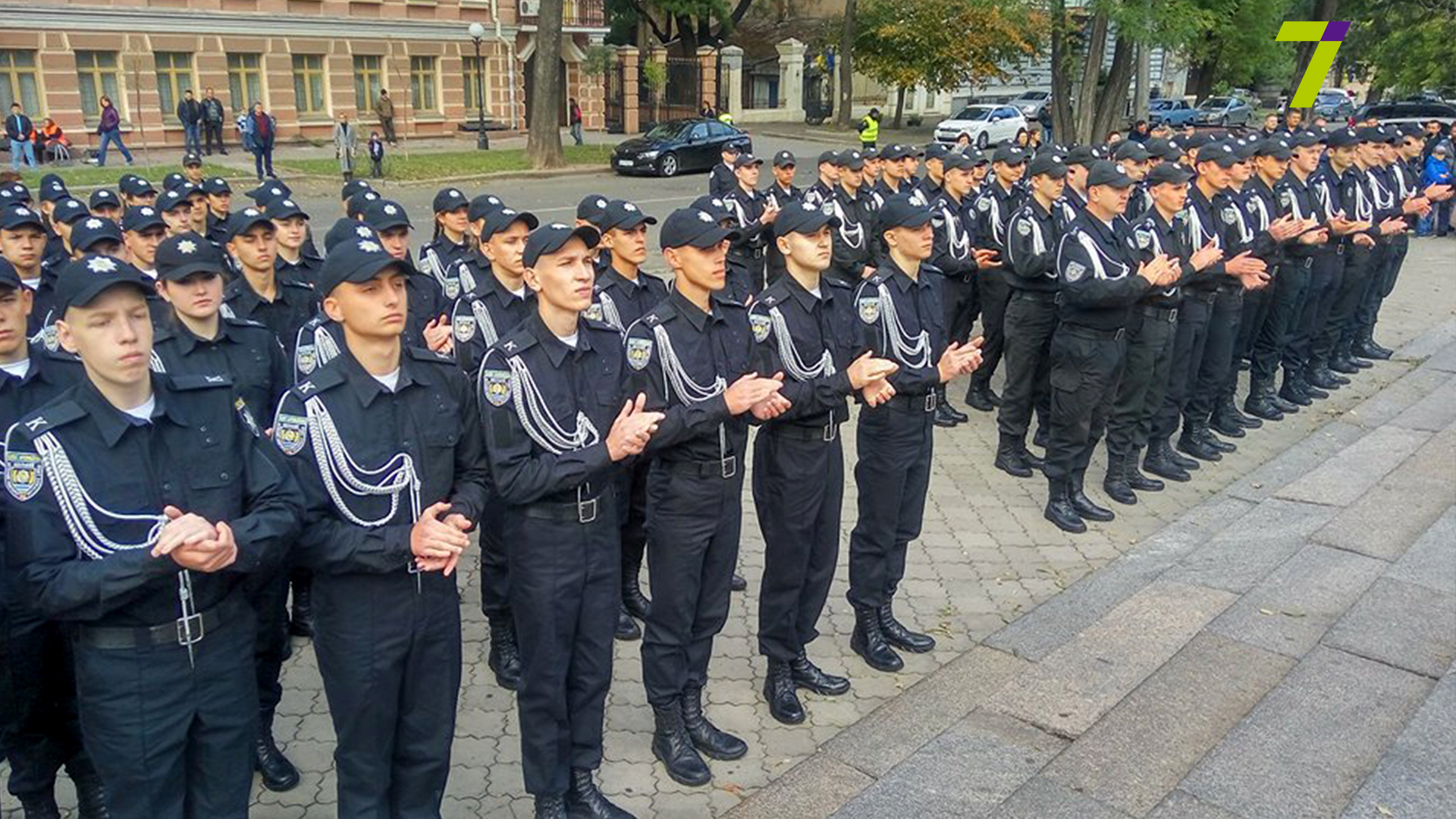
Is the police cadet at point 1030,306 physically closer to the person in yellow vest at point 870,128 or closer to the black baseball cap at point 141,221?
the black baseball cap at point 141,221

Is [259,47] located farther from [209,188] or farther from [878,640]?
[878,640]

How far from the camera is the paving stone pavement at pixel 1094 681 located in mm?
4371

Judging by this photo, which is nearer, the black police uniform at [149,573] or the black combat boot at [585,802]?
the black police uniform at [149,573]

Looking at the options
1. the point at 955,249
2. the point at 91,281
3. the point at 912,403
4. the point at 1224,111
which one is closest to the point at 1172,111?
the point at 1224,111

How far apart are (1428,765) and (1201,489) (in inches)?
148

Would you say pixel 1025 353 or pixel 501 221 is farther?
pixel 1025 353

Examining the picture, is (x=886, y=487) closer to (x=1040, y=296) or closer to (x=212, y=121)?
(x=1040, y=296)

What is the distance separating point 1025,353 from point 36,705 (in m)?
6.58

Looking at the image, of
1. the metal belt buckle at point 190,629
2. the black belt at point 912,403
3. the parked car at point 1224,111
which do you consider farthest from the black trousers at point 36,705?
the parked car at point 1224,111

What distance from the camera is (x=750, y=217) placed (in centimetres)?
1030

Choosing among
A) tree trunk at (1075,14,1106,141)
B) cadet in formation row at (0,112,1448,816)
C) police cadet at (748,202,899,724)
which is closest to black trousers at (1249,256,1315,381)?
cadet in formation row at (0,112,1448,816)

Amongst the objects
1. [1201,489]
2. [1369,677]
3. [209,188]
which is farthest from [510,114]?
[1369,677]

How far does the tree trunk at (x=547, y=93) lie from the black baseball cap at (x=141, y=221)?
18568 millimetres

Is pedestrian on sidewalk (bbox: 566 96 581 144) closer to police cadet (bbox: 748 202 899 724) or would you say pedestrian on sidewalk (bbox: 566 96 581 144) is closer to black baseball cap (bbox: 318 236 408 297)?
police cadet (bbox: 748 202 899 724)
